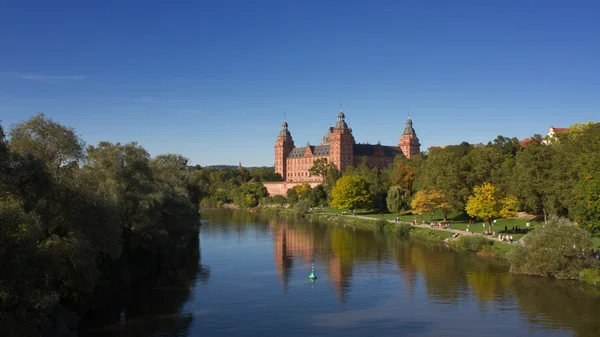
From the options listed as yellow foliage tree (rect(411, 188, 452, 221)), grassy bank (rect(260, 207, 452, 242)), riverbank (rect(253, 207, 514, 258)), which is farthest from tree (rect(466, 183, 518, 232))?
yellow foliage tree (rect(411, 188, 452, 221))

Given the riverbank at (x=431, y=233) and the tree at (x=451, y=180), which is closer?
the riverbank at (x=431, y=233)

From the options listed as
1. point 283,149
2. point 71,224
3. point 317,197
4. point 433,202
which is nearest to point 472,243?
point 433,202

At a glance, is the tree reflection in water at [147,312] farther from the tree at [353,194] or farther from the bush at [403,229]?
the tree at [353,194]

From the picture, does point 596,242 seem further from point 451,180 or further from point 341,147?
point 341,147

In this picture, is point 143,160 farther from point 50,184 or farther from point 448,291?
point 448,291

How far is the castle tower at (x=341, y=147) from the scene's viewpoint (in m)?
143

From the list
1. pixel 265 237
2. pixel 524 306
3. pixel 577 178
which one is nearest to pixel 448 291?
pixel 524 306

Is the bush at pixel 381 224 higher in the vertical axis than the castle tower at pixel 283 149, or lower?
lower

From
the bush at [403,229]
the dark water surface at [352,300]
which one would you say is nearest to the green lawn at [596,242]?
the dark water surface at [352,300]

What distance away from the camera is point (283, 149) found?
160 m

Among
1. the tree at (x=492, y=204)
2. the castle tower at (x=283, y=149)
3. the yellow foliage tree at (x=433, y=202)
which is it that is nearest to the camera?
the tree at (x=492, y=204)

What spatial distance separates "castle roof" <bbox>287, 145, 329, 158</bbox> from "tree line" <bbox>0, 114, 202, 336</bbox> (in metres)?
107

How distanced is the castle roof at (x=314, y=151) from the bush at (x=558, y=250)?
11570 centimetres

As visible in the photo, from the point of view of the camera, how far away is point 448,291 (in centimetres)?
3042
